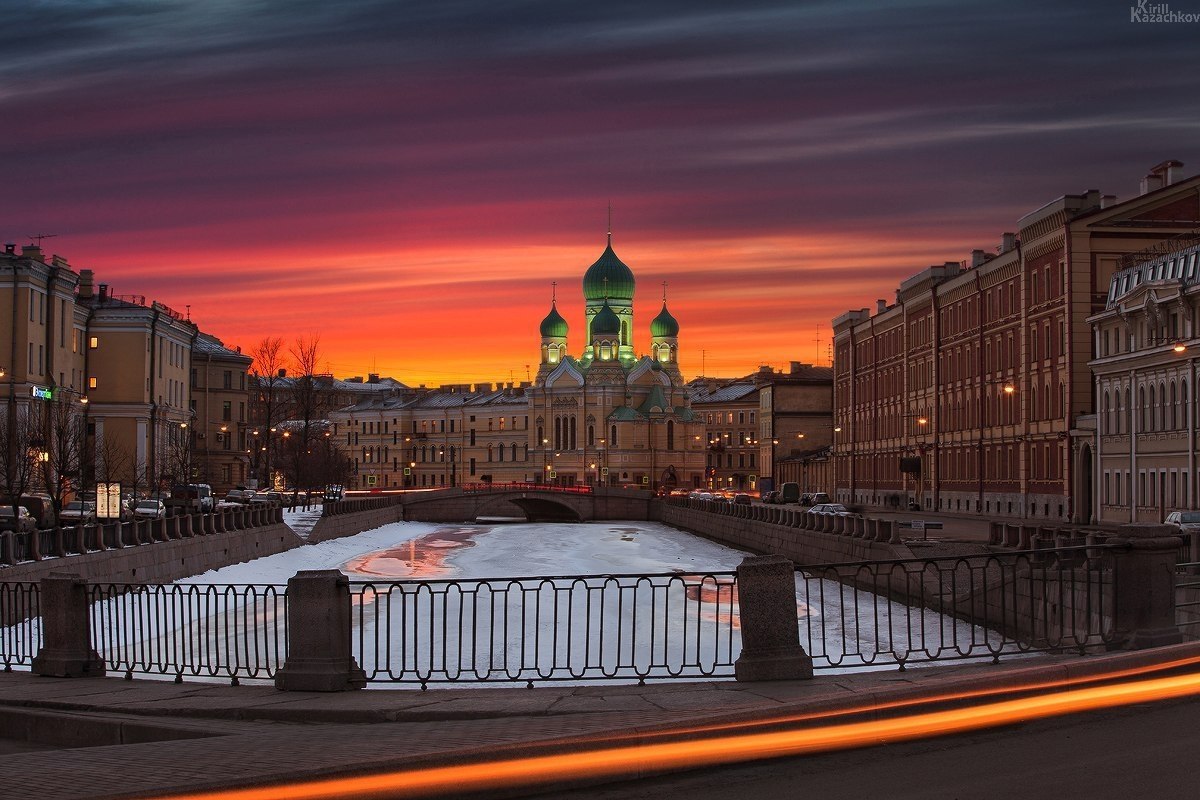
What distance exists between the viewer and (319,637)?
673 inches

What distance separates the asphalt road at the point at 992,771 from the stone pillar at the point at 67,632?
10306 millimetres

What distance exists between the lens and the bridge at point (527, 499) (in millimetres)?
125312

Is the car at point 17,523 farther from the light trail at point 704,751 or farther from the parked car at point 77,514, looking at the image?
the light trail at point 704,751

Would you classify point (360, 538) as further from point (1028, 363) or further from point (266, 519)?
point (1028, 363)

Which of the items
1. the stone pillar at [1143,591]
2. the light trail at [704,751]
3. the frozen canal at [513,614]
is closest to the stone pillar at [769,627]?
the frozen canal at [513,614]

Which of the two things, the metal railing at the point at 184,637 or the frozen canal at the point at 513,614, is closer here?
the frozen canal at the point at 513,614

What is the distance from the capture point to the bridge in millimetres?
125312

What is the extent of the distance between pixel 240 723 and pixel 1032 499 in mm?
59866

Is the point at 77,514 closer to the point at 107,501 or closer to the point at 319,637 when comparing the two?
the point at 107,501

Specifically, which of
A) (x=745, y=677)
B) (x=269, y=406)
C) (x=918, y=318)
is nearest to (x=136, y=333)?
(x=269, y=406)

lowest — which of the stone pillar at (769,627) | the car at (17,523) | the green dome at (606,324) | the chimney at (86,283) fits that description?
the car at (17,523)

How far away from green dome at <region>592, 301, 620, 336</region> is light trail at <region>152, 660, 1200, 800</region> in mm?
171534

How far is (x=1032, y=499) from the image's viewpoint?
232 feet

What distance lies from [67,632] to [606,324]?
543 ft
